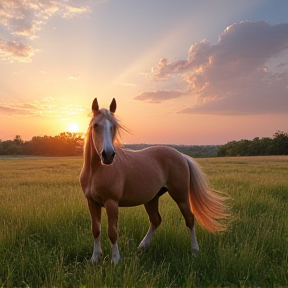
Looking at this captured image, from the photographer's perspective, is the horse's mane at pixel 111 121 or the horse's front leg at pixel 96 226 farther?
the horse's front leg at pixel 96 226

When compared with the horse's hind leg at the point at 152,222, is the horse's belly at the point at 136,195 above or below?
above

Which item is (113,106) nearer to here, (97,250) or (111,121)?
(111,121)

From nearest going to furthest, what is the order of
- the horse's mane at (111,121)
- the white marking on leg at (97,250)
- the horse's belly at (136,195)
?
the horse's mane at (111,121), the white marking on leg at (97,250), the horse's belly at (136,195)

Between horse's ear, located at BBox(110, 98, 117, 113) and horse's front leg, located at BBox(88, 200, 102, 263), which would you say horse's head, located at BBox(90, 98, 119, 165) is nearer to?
horse's ear, located at BBox(110, 98, 117, 113)

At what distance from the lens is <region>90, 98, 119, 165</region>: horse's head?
328 cm

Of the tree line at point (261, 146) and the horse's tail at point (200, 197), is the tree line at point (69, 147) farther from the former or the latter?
the horse's tail at point (200, 197)

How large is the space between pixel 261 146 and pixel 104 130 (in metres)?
73.9

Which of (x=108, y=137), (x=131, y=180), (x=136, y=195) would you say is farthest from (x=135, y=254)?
(x=108, y=137)

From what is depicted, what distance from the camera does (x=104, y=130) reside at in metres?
3.46

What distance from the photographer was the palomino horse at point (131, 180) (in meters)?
3.64

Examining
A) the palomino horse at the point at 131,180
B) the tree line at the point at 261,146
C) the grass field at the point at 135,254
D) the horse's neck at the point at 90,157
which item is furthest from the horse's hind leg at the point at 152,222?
the tree line at the point at 261,146

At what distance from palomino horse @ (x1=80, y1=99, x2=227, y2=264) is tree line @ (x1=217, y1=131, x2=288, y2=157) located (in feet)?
231

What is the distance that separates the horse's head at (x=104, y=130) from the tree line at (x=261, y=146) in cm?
7221

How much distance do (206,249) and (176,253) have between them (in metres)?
0.45
